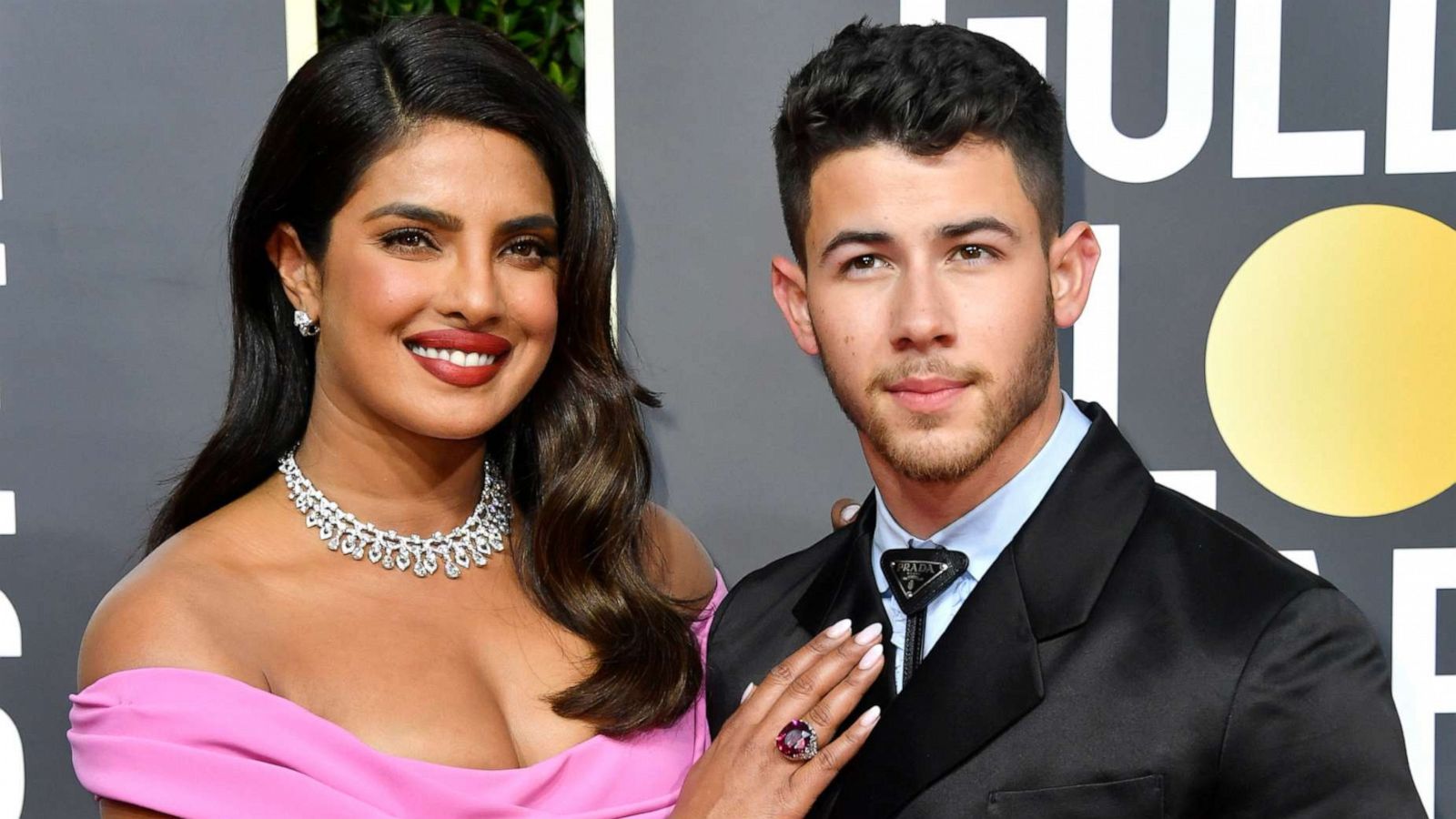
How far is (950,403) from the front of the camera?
1.75 m

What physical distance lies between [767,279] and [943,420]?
3.26 ft

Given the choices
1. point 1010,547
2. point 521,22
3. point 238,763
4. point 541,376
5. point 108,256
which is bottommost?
point 238,763

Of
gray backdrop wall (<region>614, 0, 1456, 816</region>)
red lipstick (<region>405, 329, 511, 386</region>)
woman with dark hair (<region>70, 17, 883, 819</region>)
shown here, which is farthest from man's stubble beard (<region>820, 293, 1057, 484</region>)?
gray backdrop wall (<region>614, 0, 1456, 816</region>)

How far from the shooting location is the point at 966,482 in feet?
5.96

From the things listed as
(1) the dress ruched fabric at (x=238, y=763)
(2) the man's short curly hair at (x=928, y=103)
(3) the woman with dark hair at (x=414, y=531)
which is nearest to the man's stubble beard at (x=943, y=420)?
(2) the man's short curly hair at (x=928, y=103)

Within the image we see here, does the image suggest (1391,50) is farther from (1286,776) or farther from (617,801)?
(617,801)

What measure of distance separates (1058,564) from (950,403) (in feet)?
0.79

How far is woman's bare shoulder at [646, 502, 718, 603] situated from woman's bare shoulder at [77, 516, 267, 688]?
763 millimetres

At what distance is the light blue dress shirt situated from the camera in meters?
1.81

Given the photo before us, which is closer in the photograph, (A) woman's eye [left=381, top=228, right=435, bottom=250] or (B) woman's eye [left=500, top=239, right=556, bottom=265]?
(A) woman's eye [left=381, top=228, right=435, bottom=250]

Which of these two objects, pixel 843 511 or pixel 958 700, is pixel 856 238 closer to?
pixel 958 700

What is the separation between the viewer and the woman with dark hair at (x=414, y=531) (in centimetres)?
198

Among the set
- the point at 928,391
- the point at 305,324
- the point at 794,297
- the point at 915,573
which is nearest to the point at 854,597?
the point at 915,573

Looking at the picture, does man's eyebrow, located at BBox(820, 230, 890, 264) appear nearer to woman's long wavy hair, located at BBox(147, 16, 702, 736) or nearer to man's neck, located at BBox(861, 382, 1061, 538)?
man's neck, located at BBox(861, 382, 1061, 538)
